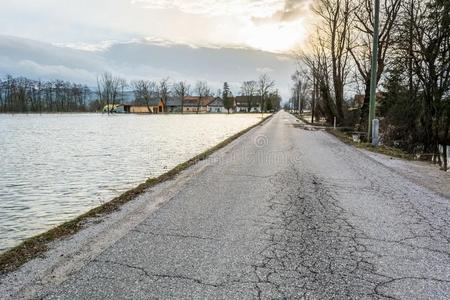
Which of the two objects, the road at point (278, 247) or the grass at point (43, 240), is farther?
the grass at point (43, 240)

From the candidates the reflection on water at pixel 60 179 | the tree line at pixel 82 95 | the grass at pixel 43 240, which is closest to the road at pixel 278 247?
the grass at pixel 43 240

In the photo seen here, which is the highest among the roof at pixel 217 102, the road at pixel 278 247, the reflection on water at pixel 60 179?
the roof at pixel 217 102

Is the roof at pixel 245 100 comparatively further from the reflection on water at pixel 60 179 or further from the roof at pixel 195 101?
the reflection on water at pixel 60 179

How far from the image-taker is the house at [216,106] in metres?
167

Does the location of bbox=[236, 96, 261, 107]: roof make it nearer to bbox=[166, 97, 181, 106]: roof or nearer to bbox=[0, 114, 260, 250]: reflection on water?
bbox=[166, 97, 181, 106]: roof

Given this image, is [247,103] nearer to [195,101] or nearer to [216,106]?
[216,106]

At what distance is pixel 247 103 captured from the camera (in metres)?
165

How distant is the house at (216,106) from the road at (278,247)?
158 metres

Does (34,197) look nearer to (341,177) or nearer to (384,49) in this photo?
(341,177)

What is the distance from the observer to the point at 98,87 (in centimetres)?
14425

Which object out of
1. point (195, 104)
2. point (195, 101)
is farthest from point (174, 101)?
point (195, 101)

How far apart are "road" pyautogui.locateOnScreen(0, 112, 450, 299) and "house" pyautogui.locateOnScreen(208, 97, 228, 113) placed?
15836cm

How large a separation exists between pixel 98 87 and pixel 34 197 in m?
142

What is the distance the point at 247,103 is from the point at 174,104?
29534 millimetres
